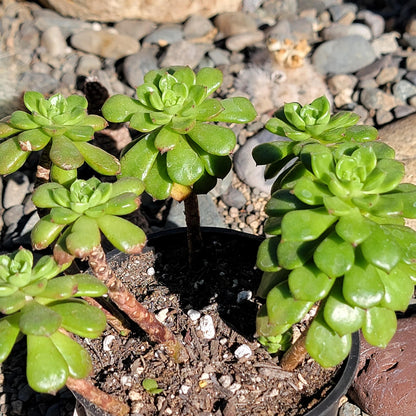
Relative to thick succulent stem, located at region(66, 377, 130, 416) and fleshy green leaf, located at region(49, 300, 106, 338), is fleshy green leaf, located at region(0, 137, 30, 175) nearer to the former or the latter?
fleshy green leaf, located at region(49, 300, 106, 338)

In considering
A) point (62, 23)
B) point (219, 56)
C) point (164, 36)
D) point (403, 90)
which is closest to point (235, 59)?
point (219, 56)

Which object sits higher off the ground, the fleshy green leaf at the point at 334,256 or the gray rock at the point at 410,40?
the fleshy green leaf at the point at 334,256

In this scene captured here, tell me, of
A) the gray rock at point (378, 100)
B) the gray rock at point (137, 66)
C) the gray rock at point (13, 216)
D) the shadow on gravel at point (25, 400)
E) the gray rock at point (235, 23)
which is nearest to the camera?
the shadow on gravel at point (25, 400)

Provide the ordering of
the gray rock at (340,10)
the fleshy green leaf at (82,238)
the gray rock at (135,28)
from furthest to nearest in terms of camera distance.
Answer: the gray rock at (340,10) < the gray rock at (135,28) < the fleshy green leaf at (82,238)

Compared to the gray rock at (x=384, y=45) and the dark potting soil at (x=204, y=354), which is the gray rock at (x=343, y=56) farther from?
the dark potting soil at (x=204, y=354)

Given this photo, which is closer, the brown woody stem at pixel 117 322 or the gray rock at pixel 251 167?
the brown woody stem at pixel 117 322

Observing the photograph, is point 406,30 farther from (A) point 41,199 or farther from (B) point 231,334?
(A) point 41,199

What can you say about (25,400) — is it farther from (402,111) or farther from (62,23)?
(62,23)

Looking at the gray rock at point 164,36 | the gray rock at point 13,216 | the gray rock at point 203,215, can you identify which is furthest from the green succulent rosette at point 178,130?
the gray rock at point 164,36
